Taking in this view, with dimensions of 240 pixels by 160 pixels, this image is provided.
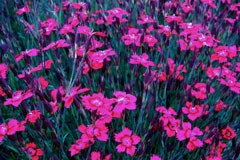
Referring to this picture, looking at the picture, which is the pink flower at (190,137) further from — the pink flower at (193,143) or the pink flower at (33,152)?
the pink flower at (33,152)

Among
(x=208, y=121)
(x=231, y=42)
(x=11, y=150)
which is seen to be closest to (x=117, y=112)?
(x=208, y=121)

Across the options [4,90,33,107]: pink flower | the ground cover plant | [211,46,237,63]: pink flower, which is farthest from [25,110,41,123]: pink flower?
[211,46,237,63]: pink flower

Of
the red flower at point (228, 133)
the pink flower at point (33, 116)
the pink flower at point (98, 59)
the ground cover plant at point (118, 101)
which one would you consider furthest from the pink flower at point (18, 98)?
the red flower at point (228, 133)

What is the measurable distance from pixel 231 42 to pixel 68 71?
4.86 feet

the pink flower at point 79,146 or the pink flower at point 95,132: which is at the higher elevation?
the pink flower at point 95,132

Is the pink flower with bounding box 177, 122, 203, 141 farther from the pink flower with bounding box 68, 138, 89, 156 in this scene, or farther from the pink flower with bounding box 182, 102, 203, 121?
the pink flower with bounding box 68, 138, 89, 156

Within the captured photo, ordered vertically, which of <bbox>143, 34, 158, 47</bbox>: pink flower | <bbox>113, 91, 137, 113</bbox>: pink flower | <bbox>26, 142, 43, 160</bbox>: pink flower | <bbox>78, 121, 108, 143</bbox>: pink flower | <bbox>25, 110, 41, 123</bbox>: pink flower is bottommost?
<bbox>26, 142, 43, 160</bbox>: pink flower

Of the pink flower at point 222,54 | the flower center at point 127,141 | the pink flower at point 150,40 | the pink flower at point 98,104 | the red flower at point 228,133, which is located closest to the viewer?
the pink flower at point 98,104

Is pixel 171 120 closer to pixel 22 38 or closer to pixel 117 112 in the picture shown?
pixel 117 112

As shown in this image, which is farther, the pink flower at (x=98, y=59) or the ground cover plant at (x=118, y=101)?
the pink flower at (x=98, y=59)

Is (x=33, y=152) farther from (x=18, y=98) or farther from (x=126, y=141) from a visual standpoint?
(x=126, y=141)

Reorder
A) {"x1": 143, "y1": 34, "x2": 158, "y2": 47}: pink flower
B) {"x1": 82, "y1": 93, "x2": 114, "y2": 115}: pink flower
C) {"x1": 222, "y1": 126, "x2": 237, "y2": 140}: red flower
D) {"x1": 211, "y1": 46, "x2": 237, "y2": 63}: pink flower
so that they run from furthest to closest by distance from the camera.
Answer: {"x1": 143, "y1": 34, "x2": 158, "y2": 47}: pink flower, {"x1": 211, "y1": 46, "x2": 237, "y2": 63}: pink flower, {"x1": 222, "y1": 126, "x2": 237, "y2": 140}: red flower, {"x1": 82, "y1": 93, "x2": 114, "y2": 115}: pink flower

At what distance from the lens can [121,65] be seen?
2439mm

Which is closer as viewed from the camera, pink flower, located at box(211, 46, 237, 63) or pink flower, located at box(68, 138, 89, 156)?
pink flower, located at box(68, 138, 89, 156)
